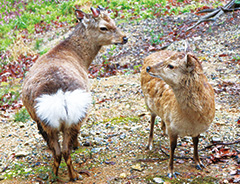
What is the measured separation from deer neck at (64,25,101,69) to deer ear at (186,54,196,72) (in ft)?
8.47

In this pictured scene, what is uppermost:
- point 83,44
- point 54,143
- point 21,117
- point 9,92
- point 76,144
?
point 83,44

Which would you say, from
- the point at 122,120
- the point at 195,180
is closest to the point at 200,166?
the point at 195,180

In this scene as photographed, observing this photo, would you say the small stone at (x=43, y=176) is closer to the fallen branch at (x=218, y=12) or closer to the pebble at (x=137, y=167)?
the pebble at (x=137, y=167)

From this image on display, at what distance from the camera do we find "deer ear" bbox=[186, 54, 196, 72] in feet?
11.0

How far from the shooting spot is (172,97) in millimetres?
3895

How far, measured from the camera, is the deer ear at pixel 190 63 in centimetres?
336

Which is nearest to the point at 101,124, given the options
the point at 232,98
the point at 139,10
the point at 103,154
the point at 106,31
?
the point at 103,154

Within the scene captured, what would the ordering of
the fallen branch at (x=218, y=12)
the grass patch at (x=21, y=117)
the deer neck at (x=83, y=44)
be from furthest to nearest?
the fallen branch at (x=218, y=12)
the grass patch at (x=21, y=117)
the deer neck at (x=83, y=44)

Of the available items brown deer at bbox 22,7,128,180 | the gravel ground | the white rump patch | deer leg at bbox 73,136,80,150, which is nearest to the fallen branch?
the gravel ground

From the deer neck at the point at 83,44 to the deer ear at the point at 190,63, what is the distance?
8.47 ft

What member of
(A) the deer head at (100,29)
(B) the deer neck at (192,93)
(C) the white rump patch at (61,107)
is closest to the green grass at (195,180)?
(B) the deer neck at (192,93)

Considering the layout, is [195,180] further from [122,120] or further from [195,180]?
[122,120]

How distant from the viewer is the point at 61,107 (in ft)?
11.0

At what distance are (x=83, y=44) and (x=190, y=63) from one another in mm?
2856
